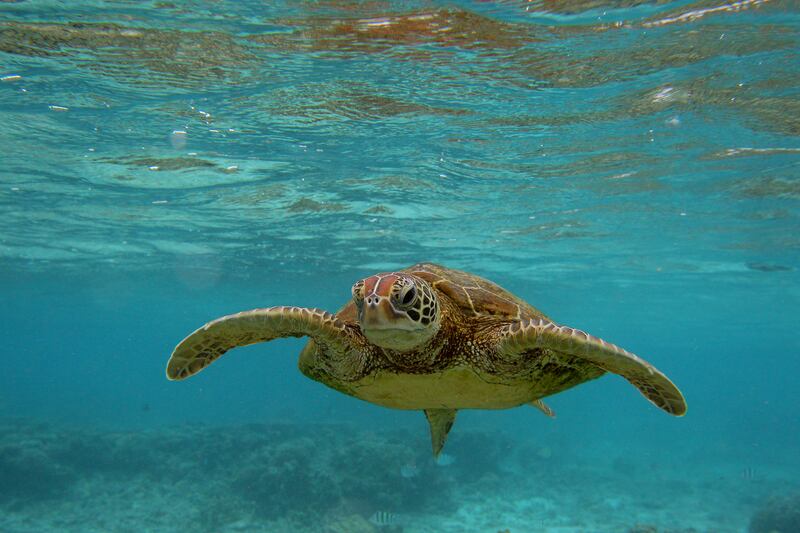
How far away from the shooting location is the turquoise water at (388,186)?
27.4 ft

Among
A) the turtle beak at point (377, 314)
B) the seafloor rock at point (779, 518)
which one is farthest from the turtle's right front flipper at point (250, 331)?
the seafloor rock at point (779, 518)

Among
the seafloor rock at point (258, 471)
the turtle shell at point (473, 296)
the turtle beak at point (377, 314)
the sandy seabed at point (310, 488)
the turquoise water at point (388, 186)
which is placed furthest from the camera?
the seafloor rock at point (258, 471)

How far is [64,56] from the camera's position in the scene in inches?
349

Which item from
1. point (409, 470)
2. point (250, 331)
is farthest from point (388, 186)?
point (250, 331)

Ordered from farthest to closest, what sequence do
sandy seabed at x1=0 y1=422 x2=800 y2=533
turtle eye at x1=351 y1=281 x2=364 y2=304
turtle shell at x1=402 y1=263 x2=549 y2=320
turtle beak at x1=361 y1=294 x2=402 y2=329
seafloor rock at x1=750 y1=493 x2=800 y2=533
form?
seafloor rock at x1=750 y1=493 x2=800 y2=533
sandy seabed at x1=0 y1=422 x2=800 y2=533
turtle shell at x1=402 y1=263 x2=549 y2=320
turtle eye at x1=351 y1=281 x2=364 y2=304
turtle beak at x1=361 y1=294 x2=402 y2=329

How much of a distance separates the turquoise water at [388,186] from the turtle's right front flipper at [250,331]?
16.8ft

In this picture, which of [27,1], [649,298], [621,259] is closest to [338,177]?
[27,1]

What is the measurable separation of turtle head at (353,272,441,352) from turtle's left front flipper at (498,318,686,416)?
0.70 metres

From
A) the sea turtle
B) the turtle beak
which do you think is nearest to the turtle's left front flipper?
the sea turtle

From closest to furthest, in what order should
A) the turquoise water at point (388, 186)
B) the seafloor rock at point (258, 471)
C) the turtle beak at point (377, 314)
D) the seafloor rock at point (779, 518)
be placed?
the turtle beak at point (377, 314) → the turquoise water at point (388, 186) → the seafloor rock at point (258, 471) → the seafloor rock at point (779, 518)

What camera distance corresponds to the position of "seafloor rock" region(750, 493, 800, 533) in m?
17.1

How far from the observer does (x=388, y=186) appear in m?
15.8

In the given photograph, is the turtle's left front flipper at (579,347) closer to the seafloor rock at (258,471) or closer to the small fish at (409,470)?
the seafloor rock at (258,471)

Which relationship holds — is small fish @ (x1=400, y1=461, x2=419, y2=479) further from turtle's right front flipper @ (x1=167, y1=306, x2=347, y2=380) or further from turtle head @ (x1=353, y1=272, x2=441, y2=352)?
turtle head @ (x1=353, y1=272, x2=441, y2=352)
